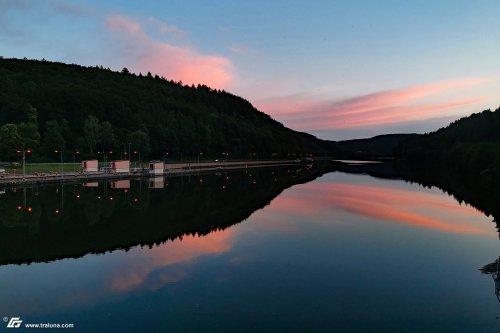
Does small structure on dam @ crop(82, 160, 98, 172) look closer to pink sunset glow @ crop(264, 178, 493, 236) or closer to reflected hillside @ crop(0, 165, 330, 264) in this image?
reflected hillside @ crop(0, 165, 330, 264)

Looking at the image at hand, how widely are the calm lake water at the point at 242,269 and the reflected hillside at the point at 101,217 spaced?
0.20 m

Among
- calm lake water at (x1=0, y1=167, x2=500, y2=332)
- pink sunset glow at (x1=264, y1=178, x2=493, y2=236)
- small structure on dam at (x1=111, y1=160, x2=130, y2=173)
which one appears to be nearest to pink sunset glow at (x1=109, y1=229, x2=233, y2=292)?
calm lake water at (x1=0, y1=167, x2=500, y2=332)

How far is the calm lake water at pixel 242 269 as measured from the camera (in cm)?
1950

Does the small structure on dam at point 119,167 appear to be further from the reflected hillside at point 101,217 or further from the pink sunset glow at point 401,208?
the pink sunset glow at point 401,208

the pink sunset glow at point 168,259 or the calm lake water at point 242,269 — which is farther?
the pink sunset glow at point 168,259

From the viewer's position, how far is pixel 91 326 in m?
18.4

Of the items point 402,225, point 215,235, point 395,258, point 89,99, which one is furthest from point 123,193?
point 89,99

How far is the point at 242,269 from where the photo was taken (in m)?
28.0

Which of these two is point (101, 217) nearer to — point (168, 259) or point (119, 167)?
point (168, 259)

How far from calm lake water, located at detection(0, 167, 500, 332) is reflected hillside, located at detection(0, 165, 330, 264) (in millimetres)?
199

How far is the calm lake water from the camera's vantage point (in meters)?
19.5

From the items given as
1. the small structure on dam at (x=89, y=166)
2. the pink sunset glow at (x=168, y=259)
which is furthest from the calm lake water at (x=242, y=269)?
the small structure on dam at (x=89, y=166)

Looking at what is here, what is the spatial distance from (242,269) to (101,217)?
25335mm

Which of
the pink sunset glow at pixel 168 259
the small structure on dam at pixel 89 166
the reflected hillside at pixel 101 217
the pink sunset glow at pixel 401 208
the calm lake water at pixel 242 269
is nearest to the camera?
the calm lake water at pixel 242 269
